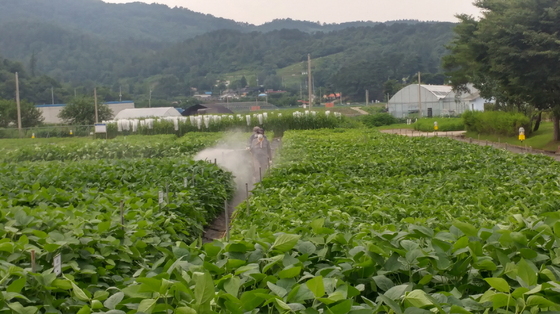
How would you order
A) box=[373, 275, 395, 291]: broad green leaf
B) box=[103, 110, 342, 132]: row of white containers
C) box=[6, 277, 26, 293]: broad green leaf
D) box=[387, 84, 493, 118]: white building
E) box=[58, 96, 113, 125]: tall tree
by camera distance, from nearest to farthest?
box=[373, 275, 395, 291]: broad green leaf
box=[6, 277, 26, 293]: broad green leaf
box=[103, 110, 342, 132]: row of white containers
box=[58, 96, 113, 125]: tall tree
box=[387, 84, 493, 118]: white building

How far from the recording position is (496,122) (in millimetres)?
40000

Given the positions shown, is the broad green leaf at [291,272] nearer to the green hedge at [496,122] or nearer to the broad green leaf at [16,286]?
the broad green leaf at [16,286]

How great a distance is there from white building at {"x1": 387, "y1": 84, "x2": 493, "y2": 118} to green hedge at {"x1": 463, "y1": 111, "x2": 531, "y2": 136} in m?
23.9

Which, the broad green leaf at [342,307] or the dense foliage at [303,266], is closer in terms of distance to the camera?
the broad green leaf at [342,307]

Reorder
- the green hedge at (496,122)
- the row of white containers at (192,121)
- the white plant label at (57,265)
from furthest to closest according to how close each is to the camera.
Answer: the row of white containers at (192,121) < the green hedge at (496,122) < the white plant label at (57,265)

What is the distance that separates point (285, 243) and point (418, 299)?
1.15 meters

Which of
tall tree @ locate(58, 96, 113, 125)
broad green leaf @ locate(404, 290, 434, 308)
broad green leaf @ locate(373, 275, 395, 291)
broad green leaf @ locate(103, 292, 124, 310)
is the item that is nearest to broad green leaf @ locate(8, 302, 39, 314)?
broad green leaf @ locate(103, 292, 124, 310)

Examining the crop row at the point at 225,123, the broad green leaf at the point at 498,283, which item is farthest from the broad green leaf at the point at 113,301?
the crop row at the point at 225,123

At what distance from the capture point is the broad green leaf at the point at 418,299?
3107 millimetres

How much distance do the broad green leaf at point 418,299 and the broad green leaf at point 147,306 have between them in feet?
4.17

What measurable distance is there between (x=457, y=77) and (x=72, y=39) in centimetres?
16980

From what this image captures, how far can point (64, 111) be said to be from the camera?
7362 cm

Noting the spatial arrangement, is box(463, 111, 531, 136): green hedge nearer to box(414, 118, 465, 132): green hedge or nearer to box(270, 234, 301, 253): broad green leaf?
box(414, 118, 465, 132): green hedge

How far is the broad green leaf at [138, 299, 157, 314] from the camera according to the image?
127 inches
